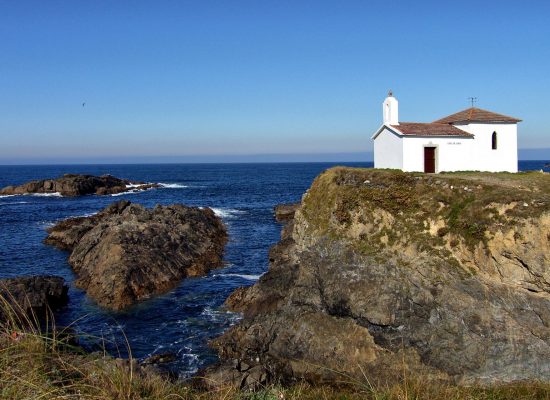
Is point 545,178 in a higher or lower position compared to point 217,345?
higher

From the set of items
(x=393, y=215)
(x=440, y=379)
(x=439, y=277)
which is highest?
(x=393, y=215)

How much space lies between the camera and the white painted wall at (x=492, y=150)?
2953 cm

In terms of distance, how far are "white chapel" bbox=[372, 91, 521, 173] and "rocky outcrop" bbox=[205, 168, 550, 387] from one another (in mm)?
7567

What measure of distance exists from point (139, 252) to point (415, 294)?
61.9 ft

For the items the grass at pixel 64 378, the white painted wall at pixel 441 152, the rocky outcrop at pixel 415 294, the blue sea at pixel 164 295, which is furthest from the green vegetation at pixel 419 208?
Answer: the grass at pixel 64 378

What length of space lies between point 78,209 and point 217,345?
5053 centimetres

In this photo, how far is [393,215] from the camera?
20062 mm

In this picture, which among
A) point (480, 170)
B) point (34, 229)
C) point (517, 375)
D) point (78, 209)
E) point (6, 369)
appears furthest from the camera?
point (78, 209)

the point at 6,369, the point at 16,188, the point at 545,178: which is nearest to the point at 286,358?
the point at 6,369

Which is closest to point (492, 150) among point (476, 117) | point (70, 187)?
point (476, 117)

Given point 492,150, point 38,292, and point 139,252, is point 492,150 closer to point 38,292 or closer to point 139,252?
point 139,252

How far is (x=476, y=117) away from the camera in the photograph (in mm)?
29781

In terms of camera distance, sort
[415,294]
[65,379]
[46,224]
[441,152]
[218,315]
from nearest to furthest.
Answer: [65,379] < [415,294] < [218,315] < [441,152] < [46,224]

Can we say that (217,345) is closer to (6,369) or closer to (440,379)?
(440,379)
